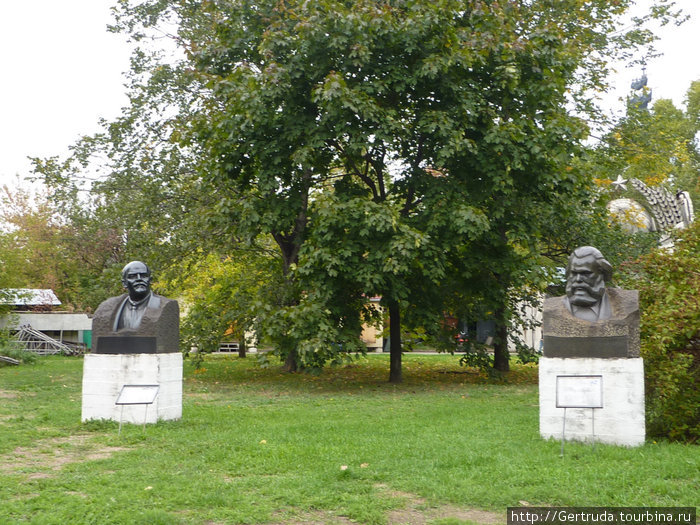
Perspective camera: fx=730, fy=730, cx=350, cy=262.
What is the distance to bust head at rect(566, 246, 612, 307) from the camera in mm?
9180

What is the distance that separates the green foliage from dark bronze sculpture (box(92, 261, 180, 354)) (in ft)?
22.0

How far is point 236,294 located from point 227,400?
5.51m

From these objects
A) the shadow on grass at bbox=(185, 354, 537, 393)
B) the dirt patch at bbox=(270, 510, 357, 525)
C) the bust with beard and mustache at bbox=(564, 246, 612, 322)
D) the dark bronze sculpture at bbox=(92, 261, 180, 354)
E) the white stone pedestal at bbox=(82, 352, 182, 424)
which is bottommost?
the shadow on grass at bbox=(185, 354, 537, 393)

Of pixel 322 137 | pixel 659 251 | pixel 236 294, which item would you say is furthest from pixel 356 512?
pixel 236 294

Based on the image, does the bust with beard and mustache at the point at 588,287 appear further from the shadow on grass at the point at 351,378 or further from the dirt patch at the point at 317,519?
the shadow on grass at the point at 351,378

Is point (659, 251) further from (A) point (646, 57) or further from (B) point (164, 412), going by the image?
(A) point (646, 57)

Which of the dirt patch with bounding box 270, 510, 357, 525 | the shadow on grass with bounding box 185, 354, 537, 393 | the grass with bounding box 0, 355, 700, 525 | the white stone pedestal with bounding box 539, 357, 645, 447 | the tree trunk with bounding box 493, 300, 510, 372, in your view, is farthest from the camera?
the tree trunk with bounding box 493, 300, 510, 372

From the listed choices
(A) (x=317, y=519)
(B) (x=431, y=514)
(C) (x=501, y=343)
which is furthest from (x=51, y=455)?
(C) (x=501, y=343)

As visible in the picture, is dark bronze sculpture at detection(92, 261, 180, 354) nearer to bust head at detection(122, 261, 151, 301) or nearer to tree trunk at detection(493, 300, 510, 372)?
bust head at detection(122, 261, 151, 301)

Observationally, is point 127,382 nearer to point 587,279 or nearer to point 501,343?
point 587,279

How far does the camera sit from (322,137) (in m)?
16.2

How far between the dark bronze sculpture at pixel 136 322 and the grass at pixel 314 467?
115cm

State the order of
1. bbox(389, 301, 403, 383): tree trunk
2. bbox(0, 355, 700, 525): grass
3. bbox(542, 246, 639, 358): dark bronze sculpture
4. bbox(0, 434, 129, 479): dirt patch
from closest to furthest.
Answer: bbox(0, 355, 700, 525): grass < bbox(0, 434, 129, 479): dirt patch < bbox(542, 246, 639, 358): dark bronze sculpture < bbox(389, 301, 403, 383): tree trunk

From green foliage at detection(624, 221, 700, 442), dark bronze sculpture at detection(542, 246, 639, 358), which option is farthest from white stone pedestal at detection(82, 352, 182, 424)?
green foliage at detection(624, 221, 700, 442)
